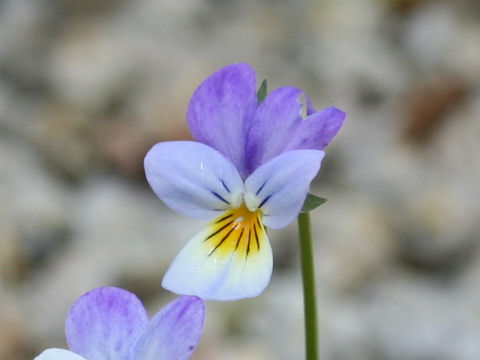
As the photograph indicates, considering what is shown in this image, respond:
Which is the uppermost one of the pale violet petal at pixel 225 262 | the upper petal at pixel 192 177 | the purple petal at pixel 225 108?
the purple petal at pixel 225 108

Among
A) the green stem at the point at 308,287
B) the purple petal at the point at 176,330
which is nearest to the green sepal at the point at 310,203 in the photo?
the green stem at the point at 308,287

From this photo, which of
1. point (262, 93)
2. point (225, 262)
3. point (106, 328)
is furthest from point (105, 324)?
point (262, 93)

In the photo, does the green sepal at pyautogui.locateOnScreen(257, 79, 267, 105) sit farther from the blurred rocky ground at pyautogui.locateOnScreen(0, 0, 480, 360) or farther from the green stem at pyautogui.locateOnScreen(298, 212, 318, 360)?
the blurred rocky ground at pyautogui.locateOnScreen(0, 0, 480, 360)

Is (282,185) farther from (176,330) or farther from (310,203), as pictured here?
(176,330)

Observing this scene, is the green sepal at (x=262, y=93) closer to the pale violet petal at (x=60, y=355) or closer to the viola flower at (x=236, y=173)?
the viola flower at (x=236, y=173)

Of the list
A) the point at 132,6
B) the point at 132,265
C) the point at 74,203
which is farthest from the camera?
the point at 132,6

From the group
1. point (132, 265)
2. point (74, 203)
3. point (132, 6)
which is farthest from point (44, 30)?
point (132, 265)

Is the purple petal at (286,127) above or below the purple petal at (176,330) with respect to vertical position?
above

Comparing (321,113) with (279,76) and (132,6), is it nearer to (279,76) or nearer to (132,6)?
(279,76)
